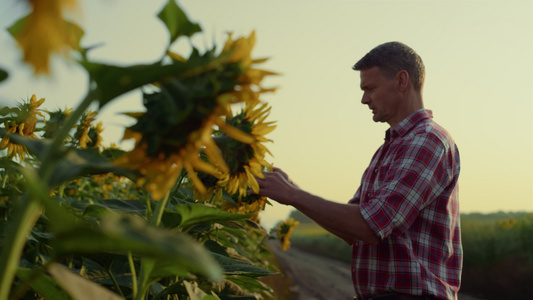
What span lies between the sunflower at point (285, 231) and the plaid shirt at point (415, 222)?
251 cm

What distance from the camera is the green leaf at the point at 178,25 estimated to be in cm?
73

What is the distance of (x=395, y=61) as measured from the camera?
8.69 feet

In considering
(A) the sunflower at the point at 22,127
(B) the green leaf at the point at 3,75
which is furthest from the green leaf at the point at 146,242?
(A) the sunflower at the point at 22,127

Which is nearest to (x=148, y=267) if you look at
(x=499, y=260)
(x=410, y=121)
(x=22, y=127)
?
(x=22, y=127)

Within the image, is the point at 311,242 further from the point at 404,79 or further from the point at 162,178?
the point at 162,178

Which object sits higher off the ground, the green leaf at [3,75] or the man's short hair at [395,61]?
the man's short hair at [395,61]

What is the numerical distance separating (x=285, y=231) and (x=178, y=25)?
433 centimetres

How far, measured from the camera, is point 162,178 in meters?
0.69

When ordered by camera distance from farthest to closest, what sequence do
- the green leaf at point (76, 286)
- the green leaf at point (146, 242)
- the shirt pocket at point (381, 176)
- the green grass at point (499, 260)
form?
1. the green grass at point (499, 260)
2. the shirt pocket at point (381, 176)
3. the green leaf at point (76, 286)
4. the green leaf at point (146, 242)

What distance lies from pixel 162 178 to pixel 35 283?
0.91 feet

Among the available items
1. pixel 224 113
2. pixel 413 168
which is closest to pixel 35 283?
pixel 224 113

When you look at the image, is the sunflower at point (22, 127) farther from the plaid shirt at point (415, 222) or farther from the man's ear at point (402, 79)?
the man's ear at point (402, 79)

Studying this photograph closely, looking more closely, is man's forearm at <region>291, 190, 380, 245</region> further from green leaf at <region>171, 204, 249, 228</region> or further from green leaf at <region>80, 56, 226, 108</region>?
green leaf at <region>80, 56, 226, 108</region>

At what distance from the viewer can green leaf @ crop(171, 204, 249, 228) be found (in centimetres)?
106
